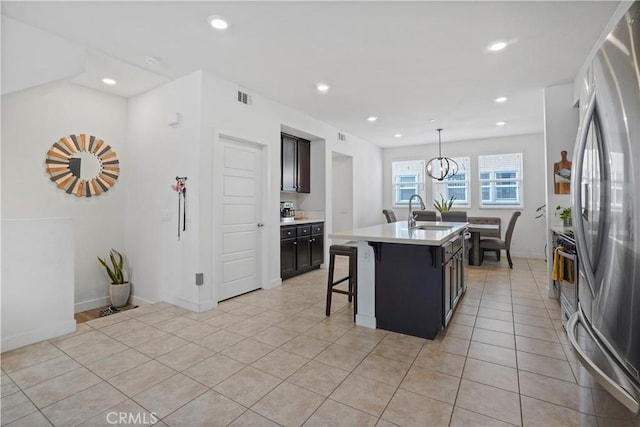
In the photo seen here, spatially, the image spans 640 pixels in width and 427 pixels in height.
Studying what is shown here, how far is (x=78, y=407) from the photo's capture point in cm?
182

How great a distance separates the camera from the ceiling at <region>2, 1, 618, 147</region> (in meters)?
2.42

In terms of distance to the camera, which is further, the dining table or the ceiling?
the dining table

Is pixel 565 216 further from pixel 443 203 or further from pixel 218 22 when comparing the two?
pixel 218 22

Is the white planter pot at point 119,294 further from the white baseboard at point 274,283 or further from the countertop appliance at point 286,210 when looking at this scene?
the countertop appliance at point 286,210

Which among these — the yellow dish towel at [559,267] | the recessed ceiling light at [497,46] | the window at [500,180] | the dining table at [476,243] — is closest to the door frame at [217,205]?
the recessed ceiling light at [497,46]

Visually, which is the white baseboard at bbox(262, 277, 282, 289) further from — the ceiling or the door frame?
the ceiling

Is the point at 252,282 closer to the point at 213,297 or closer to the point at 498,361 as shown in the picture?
the point at 213,297

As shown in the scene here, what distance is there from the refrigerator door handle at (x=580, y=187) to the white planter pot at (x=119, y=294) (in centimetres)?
464

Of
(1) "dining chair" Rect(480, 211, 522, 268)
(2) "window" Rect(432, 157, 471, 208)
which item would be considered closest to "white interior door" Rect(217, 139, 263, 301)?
(1) "dining chair" Rect(480, 211, 522, 268)

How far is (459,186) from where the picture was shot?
7586 millimetres

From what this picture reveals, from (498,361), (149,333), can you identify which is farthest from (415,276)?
(149,333)

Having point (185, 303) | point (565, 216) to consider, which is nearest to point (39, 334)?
point (185, 303)

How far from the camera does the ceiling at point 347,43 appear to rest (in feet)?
7.93

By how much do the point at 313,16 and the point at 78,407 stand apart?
3144mm
